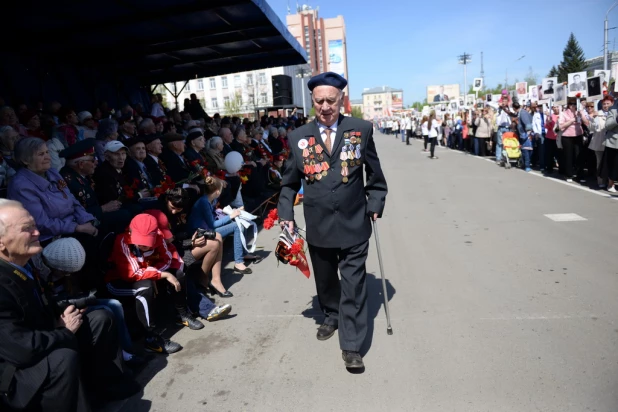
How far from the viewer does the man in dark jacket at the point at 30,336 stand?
97.7 inches

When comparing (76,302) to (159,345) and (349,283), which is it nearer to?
(159,345)

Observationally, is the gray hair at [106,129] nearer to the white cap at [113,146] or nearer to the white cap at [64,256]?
the white cap at [113,146]

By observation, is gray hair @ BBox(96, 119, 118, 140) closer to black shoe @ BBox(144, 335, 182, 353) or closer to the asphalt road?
the asphalt road

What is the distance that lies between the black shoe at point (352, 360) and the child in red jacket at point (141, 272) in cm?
149

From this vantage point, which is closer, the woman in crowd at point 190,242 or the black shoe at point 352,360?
the black shoe at point 352,360

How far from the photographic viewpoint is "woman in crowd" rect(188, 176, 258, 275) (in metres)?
5.30

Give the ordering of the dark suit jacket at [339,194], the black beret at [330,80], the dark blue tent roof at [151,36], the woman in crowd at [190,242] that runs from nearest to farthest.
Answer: the black beret at [330,80] → the dark suit jacket at [339,194] → the woman in crowd at [190,242] → the dark blue tent roof at [151,36]

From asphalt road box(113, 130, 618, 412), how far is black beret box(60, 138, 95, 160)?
6.85ft

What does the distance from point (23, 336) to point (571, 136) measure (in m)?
12.4

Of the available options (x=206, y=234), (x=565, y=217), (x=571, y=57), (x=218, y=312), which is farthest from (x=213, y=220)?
(x=571, y=57)

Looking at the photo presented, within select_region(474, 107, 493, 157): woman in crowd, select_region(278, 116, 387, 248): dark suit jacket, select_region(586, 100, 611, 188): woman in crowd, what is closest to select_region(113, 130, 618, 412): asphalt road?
select_region(278, 116, 387, 248): dark suit jacket

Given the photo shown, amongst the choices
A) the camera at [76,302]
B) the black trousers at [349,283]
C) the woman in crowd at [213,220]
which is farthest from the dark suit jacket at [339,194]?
the woman in crowd at [213,220]

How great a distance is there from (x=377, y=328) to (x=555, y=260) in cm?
289

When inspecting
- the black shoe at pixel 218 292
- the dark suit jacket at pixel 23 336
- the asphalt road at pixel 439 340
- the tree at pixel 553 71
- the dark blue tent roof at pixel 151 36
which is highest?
the tree at pixel 553 71
